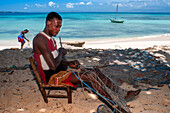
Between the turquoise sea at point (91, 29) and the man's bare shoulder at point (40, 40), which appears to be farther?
the turquoise sea at point (91, 29)

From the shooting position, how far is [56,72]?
3096 mm

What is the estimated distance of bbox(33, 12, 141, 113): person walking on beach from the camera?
8.84 ft

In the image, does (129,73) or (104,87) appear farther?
(129,73)

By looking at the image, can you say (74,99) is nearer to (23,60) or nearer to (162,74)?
(162,74)

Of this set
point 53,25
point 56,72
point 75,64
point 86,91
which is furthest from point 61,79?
point 86,91

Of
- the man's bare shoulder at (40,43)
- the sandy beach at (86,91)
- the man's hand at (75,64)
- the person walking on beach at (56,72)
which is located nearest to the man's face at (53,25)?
the person walking on beach at (56,72)

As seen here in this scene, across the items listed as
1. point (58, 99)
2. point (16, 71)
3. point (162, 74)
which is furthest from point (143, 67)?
point (16, 71)

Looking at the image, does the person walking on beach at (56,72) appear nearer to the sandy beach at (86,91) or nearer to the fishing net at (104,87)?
the fishing net at (104,87)

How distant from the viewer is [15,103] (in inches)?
132

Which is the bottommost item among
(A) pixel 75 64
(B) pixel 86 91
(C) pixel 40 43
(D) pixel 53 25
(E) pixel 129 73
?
(B) pixel 86 91

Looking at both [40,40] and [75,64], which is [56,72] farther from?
[40,40]

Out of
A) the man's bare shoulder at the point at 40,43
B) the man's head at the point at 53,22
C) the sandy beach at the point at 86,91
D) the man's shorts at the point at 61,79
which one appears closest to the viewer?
the man's bare shoulder at the point at 40,43

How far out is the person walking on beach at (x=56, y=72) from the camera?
2.70 metres

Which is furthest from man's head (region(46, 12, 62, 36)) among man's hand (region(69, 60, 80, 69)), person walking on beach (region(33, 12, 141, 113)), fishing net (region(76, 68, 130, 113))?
fishing net (region(76, 68, 130, 113))
